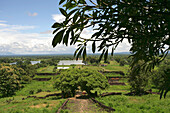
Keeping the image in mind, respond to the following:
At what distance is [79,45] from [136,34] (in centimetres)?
86

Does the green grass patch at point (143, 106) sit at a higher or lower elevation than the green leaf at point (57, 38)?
lower

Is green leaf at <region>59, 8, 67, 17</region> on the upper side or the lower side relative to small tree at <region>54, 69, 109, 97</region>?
upper

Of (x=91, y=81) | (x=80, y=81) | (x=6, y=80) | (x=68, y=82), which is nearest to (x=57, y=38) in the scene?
(x=91, y=81)

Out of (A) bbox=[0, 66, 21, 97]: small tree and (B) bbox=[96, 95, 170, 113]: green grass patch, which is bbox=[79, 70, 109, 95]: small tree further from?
(A) bbox=[0, 66, 21, 97]: small tree

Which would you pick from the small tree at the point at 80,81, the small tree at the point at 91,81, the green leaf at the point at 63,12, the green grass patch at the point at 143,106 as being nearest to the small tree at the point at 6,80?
the small tree at the point at 80,81

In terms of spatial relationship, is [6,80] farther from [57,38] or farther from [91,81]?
[57,38]

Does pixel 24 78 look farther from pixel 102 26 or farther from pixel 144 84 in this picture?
pixel 102 26

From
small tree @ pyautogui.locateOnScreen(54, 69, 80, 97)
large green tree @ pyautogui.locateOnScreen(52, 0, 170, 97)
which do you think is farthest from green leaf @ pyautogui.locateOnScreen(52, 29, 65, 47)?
small tree @ pyautogui.locateOnScreen(54, 69, 80, 97)

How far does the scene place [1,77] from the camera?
2914 cm

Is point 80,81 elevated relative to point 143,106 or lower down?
elevated

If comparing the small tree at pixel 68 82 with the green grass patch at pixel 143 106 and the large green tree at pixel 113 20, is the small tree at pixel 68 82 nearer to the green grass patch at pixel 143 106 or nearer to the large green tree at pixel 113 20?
the green grass patch at pixel 143 106

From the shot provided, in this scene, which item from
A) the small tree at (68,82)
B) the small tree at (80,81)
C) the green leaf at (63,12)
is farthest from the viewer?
the small tree at (68,82)

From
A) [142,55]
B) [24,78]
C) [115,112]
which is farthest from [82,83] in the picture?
[24,78]

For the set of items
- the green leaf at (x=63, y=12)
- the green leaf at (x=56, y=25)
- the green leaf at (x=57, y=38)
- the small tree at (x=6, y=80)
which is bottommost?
the small tree at (x=6, y=80)
